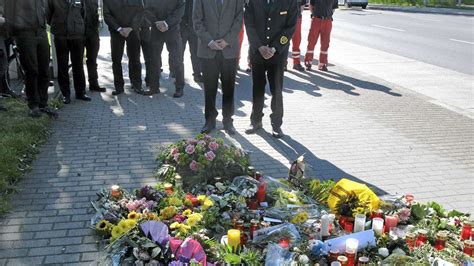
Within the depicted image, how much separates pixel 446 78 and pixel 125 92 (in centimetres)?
691

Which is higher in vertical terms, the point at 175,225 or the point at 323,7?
the point at 323,7

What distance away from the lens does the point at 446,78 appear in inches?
438

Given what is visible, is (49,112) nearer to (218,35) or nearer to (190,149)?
(218,35)

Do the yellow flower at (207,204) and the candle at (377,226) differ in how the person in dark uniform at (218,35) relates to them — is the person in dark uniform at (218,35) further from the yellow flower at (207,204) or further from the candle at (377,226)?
the candle at (377,226)

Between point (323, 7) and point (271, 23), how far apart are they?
465 centimetres

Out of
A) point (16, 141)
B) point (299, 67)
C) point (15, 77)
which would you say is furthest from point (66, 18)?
point (299, 67)

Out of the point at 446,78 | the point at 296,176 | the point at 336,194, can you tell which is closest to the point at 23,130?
the point at 296,176

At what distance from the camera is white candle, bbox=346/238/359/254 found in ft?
12.2

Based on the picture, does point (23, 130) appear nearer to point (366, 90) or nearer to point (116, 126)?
point (116, 126)

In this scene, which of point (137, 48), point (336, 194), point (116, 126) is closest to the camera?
point (336, 194)

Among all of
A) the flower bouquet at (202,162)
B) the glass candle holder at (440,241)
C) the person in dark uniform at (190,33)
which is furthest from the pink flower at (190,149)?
the person in dark uniform at (190,33)

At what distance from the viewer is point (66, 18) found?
809 centimetres

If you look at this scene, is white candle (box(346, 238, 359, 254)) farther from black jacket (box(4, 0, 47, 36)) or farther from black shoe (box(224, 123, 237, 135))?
black jacket (box(4, 0, 47, 36))

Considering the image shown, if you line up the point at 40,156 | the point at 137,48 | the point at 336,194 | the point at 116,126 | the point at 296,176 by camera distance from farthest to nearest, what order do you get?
the point at 137,48 → the point at 116,126 → the point at 40,156 → the point at 296,176 → the point at 336,194
